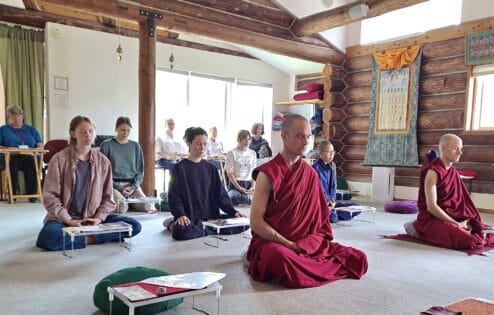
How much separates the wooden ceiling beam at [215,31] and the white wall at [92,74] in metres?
1.96

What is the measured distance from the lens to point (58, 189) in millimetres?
3326

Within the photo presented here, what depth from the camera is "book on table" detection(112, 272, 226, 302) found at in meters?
1.79

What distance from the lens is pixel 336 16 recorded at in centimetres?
665

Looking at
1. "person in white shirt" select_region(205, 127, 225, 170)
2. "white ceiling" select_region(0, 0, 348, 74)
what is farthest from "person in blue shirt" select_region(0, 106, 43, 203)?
"person in white shirt" select_region(205, 127, 225, 170)

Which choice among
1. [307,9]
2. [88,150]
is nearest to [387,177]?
[307,9]

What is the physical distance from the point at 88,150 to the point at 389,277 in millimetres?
2589

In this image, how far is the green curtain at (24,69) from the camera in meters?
7.04

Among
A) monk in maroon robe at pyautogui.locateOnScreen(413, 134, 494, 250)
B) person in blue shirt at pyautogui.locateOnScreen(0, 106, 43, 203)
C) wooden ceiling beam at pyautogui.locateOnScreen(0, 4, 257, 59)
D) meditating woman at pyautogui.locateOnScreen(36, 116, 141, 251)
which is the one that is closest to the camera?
meditating woman at pyautogui.locateOnScreen(36, 116, 141, 251)

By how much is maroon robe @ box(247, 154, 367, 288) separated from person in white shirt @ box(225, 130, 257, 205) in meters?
2.85

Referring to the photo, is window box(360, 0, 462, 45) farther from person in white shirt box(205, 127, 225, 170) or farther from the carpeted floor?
the carpeted floor

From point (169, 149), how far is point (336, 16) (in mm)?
3807

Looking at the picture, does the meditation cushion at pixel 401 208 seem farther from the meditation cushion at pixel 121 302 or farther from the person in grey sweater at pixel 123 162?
the meditation cushion at pixel 121 302

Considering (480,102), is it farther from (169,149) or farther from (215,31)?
(169,149)

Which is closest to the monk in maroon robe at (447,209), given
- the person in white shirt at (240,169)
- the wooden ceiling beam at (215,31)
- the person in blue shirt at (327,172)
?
the person in blue shirt at (327,172)
